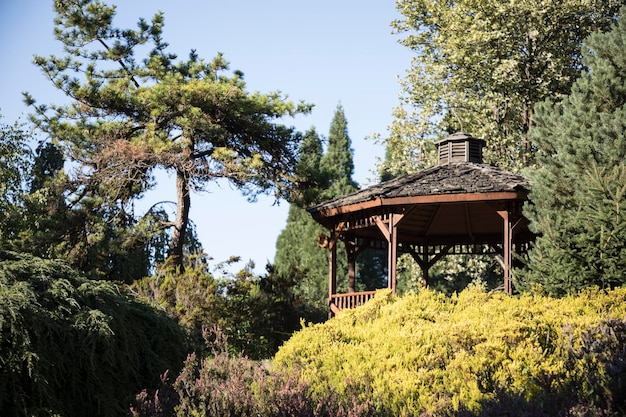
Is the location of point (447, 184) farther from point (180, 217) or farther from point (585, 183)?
point (180, 217)

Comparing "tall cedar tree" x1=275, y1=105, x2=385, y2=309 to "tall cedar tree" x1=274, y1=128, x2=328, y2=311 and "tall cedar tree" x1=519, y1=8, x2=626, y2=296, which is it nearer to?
"tall cedar tree" x1=274, y1=128, x2=328, y2=311

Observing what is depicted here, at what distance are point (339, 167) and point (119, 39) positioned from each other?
20468 millimetres

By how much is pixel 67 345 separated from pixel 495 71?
16.9m

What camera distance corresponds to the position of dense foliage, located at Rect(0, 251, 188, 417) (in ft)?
22.4

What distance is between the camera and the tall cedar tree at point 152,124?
17.5 meters

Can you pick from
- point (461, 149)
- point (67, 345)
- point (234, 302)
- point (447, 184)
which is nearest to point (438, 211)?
point (461, 149)

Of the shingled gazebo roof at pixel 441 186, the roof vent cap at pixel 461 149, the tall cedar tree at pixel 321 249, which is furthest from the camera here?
the tall cedar tree at pixel 321 249

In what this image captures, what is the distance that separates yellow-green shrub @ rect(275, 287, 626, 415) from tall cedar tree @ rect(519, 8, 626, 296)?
0.62 meters

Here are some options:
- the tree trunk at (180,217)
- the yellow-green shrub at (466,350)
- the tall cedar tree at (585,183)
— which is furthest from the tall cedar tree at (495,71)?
the yellow-green shrub at (466,350)

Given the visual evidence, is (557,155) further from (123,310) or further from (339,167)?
(339,167)

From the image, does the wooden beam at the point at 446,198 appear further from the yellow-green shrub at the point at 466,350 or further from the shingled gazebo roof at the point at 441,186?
the yellow-green shrub at the point at 466,350

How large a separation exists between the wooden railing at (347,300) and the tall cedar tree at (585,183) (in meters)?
4.28

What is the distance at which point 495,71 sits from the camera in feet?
70.3

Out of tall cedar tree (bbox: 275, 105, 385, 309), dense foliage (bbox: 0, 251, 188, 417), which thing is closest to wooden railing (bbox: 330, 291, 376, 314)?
dense foliage (bbox: 0, 251, 188, 417)
